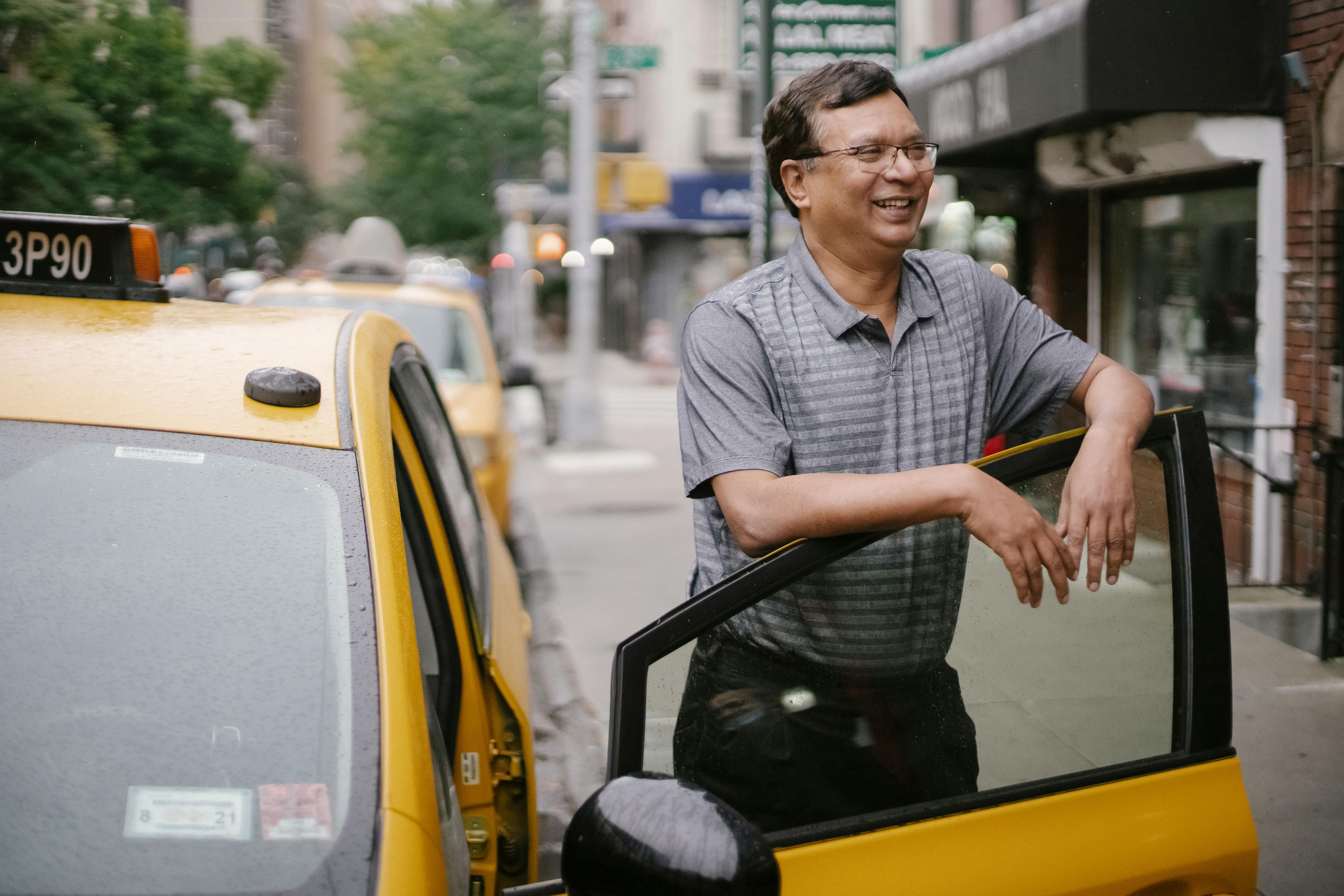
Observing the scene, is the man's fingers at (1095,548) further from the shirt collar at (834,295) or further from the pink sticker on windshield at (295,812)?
the pink sticker on windshield at (295,812)

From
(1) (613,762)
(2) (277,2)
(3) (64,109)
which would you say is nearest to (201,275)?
(2) (277,2)

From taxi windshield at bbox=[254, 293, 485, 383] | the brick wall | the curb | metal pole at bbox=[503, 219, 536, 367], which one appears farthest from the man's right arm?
metal pole at bbox=[503, 219, 536, 367]

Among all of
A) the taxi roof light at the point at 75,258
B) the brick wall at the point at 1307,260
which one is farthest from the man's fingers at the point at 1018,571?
the brick wall at the point at 1307,260

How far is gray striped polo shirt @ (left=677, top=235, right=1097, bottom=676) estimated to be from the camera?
1806 millimetres

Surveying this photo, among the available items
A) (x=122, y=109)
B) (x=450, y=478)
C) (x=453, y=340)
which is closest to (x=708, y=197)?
(x=453, y=340)

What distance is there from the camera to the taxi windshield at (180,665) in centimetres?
171

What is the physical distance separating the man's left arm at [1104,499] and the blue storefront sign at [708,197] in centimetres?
2832

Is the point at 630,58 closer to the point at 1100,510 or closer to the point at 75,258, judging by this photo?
the point at 75,258

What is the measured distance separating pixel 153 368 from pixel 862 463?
3.96 ft

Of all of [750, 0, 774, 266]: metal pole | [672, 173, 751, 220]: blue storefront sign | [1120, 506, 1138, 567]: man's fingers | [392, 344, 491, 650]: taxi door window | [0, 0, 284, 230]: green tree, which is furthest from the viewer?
[672, 173, 751, 220]: blue storefront sign

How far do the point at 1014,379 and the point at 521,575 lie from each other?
7220 millimetres

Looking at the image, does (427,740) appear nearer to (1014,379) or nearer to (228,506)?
(228,506)

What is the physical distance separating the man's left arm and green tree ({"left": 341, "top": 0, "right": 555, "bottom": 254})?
27068 mm

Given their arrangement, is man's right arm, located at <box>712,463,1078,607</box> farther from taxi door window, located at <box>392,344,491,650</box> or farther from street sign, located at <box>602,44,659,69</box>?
street sign, located at <box>602,44,659,69</box>
